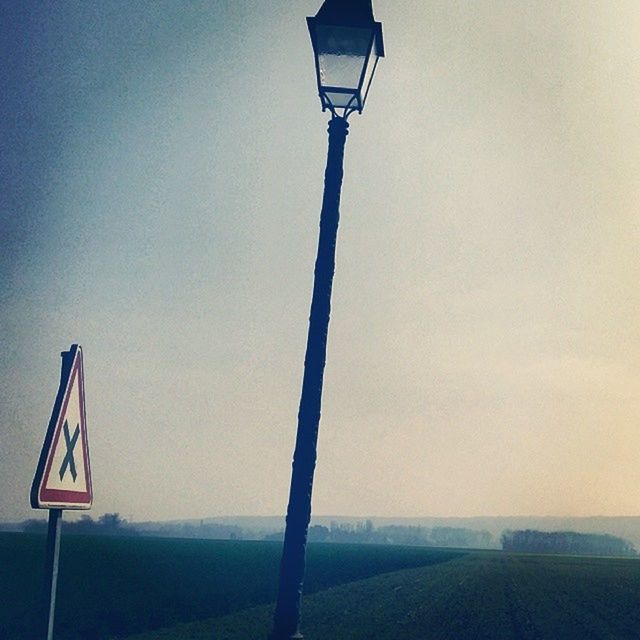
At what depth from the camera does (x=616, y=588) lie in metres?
60.1

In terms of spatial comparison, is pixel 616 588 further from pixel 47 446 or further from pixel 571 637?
pixel 47 446

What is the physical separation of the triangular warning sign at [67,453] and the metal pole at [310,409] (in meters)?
1.37

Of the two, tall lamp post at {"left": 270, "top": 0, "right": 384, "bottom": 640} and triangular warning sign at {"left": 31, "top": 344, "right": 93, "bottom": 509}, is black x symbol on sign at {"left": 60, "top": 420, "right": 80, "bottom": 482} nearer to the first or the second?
triangular warning sign at {"left": 31, "top": 344, "right": 93, "bottom": 509}

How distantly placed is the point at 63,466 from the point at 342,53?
2.93m

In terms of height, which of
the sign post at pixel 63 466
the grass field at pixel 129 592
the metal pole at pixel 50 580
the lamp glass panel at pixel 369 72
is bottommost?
the grass field at pixel 129 592

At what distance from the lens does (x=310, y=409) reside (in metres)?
4.98

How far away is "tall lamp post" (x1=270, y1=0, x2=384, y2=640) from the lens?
4734mm

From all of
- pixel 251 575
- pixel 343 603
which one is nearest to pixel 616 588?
pixel 251 575

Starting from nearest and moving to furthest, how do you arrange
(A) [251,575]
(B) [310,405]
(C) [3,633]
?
1. (B) [310,405]
2. (C) [3,633]
3. (A) [251,575]

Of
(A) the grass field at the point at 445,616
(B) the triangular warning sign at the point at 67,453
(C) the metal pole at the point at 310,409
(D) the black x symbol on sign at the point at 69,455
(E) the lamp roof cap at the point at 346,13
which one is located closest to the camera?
(C) the metal pole at the point at 310,409

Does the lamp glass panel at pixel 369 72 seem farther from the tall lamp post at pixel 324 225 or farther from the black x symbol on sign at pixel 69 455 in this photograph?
the black x symbol on sign at pixel 69 455

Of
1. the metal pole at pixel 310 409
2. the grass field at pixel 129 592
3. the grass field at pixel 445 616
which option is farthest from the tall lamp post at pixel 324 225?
the grass field at pixel 445 616

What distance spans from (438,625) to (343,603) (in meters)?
10.1

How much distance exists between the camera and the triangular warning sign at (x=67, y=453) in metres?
4.98
